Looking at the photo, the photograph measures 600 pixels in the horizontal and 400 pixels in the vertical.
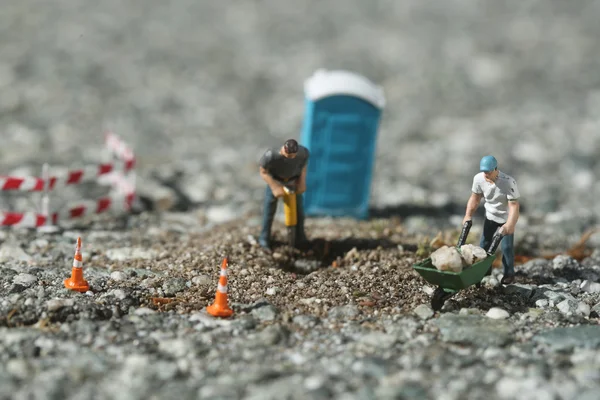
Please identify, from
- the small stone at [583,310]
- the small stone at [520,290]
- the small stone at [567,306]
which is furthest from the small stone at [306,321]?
the small stone at [583,310]

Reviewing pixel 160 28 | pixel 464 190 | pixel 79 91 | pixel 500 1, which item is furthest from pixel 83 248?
pixel 500 1

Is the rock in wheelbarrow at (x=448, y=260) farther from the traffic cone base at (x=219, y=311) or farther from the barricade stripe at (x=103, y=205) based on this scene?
the barricade stripe at (x=103, y=205)

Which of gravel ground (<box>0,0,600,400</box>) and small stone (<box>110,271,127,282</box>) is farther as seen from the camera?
small stone (<box>110,271,127,282</box>)

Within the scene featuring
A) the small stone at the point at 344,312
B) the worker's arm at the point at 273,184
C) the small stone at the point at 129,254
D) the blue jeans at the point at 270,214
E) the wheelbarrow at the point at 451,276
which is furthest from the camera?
the small stone at the point at 129,254

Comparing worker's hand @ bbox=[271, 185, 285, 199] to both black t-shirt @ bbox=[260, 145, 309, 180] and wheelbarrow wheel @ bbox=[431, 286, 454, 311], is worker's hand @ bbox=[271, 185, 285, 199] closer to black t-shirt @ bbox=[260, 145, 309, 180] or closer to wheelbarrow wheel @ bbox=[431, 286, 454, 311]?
black t-shirt @ bbox=[260, 145, 309, 180]

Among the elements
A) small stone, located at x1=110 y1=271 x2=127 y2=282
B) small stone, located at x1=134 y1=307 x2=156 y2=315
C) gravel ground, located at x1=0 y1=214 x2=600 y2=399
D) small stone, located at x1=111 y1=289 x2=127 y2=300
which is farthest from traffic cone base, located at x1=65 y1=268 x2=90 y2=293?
small stone, located at x1=134 y1=307 x2=156 y2=315

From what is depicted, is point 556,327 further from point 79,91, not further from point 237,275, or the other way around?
point 79,91
